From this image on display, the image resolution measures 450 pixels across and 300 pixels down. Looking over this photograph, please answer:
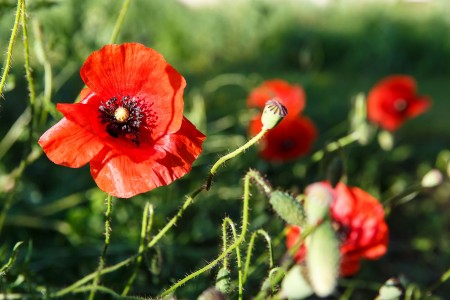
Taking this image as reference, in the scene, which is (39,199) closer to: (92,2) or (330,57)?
(92,2)

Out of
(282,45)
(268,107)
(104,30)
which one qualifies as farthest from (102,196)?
(282,45)

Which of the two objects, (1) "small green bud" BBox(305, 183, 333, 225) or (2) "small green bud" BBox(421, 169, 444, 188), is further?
(2) "small green bud" BBox(421, 169, 444, 188)

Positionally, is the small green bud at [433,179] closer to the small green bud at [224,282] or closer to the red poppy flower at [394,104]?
the small green bud at [224,282]

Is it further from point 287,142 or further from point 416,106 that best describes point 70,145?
point 416,106

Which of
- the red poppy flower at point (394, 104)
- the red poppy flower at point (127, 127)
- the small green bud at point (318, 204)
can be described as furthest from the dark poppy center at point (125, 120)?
the red poppy flower at point (394, 104)

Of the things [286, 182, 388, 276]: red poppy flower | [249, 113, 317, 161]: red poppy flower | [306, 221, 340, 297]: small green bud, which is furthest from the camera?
[249, 113, 317, 161]: red poppy flower

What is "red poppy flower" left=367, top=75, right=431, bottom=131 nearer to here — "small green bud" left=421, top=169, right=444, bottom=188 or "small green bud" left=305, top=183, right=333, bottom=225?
"small green bud" left=421, top=169, right=444, bottom=188

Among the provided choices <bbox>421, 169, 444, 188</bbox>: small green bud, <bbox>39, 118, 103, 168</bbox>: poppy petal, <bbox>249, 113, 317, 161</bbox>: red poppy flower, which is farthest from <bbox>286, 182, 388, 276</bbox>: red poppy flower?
<bbox>249, 113, 317, 161</bbox>: red poppy flower
